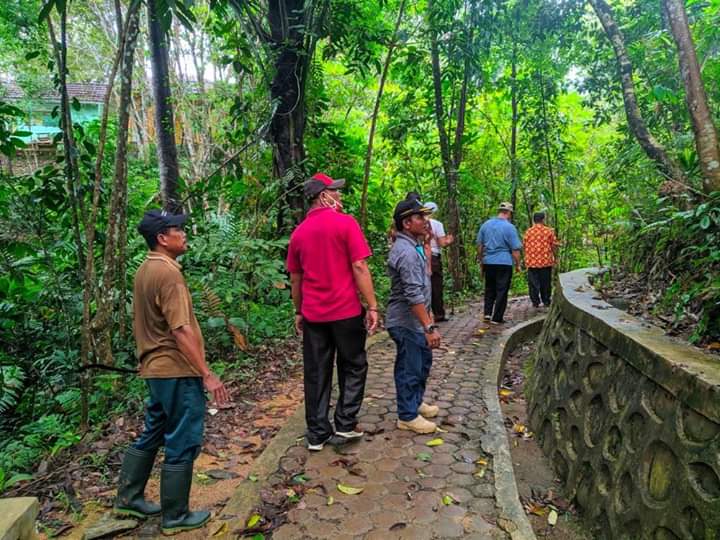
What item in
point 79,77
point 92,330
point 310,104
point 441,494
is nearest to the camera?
point 441,494

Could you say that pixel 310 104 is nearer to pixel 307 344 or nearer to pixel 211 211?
pixel 211 211

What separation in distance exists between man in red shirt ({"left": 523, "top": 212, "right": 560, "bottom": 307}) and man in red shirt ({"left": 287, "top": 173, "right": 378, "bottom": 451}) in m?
6.56

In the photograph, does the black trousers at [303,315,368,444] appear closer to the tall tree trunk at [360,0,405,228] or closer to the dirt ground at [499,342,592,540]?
the dirt ground at [499,342,592,540]

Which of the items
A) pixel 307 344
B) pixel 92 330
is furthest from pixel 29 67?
pixel 307 344

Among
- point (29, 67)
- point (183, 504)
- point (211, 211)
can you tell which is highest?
point (29, 67)

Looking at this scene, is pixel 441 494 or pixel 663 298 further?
pixel 663 298

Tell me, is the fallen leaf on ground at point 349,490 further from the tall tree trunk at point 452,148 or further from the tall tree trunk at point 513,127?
the tall tree trunk at point 513,127

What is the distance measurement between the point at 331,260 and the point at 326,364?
32.8 inches

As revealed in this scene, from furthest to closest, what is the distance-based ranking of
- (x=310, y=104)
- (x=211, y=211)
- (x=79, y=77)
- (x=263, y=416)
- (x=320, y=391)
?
(x=79, y=77)
(x=310, y=104)
(x=211, y=211)
(x=263, y=416)
(x=320, y=391)

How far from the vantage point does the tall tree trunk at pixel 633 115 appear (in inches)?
195

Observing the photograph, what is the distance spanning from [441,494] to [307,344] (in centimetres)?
145

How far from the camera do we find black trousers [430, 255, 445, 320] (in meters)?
8.04

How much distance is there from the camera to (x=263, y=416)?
489 centimetres

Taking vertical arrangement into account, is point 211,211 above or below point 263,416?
above
